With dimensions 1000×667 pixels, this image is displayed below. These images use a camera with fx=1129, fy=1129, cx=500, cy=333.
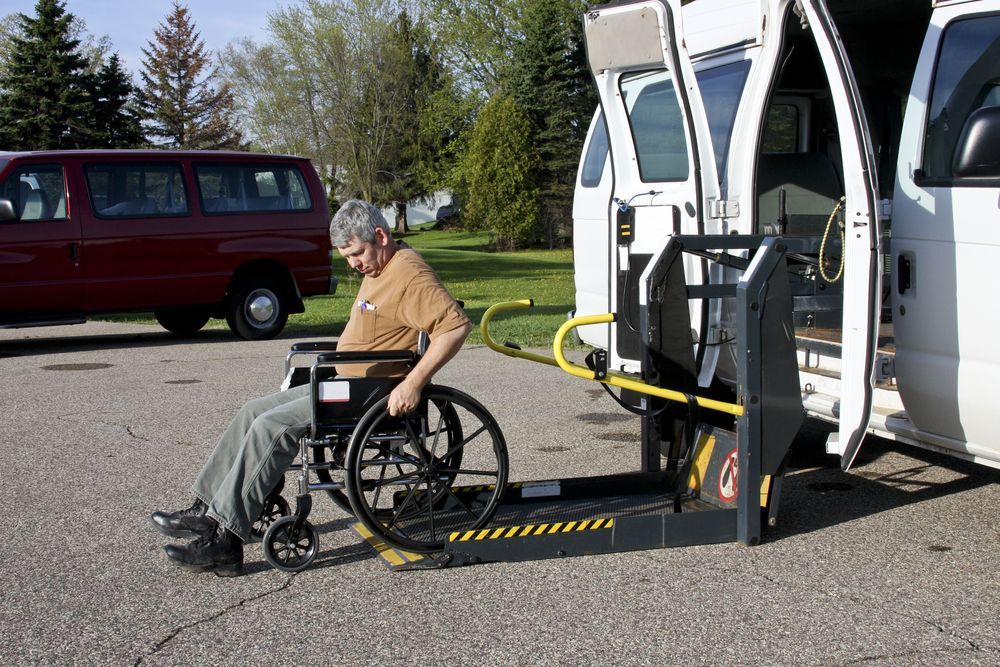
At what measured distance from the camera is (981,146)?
14.9 ft

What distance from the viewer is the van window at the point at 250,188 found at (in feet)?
41.7

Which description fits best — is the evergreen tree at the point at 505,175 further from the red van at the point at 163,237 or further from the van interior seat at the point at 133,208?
the van interior seat at the point at 133,208

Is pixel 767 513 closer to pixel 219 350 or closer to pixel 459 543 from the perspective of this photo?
pixel 459 543

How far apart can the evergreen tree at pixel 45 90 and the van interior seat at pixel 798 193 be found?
2966 centimetres

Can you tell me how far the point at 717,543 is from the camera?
16.3 ft

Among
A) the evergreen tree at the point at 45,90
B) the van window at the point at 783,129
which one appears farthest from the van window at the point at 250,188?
the evergreen tree at the point at 45,90

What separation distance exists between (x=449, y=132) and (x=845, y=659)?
167 feet

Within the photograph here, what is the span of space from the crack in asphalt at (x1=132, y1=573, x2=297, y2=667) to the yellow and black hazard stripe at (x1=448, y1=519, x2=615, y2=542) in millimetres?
714

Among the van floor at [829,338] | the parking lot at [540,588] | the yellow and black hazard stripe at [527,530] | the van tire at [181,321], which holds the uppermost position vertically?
the van floor at [829,338]

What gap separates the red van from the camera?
457 inches

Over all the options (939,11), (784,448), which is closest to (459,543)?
(784,448)

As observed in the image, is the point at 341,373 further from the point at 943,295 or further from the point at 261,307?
the point at 261,307

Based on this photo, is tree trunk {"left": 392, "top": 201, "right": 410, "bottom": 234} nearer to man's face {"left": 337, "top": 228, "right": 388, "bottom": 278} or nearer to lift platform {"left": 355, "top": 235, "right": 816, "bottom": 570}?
lift platform {"left": 355, "top": 235, "right": 816, "bottom": 570}

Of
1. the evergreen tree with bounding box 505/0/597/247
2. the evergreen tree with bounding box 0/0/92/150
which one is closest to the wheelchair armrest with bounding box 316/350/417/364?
the evergreen tree with bounding box 0/0/92/150
